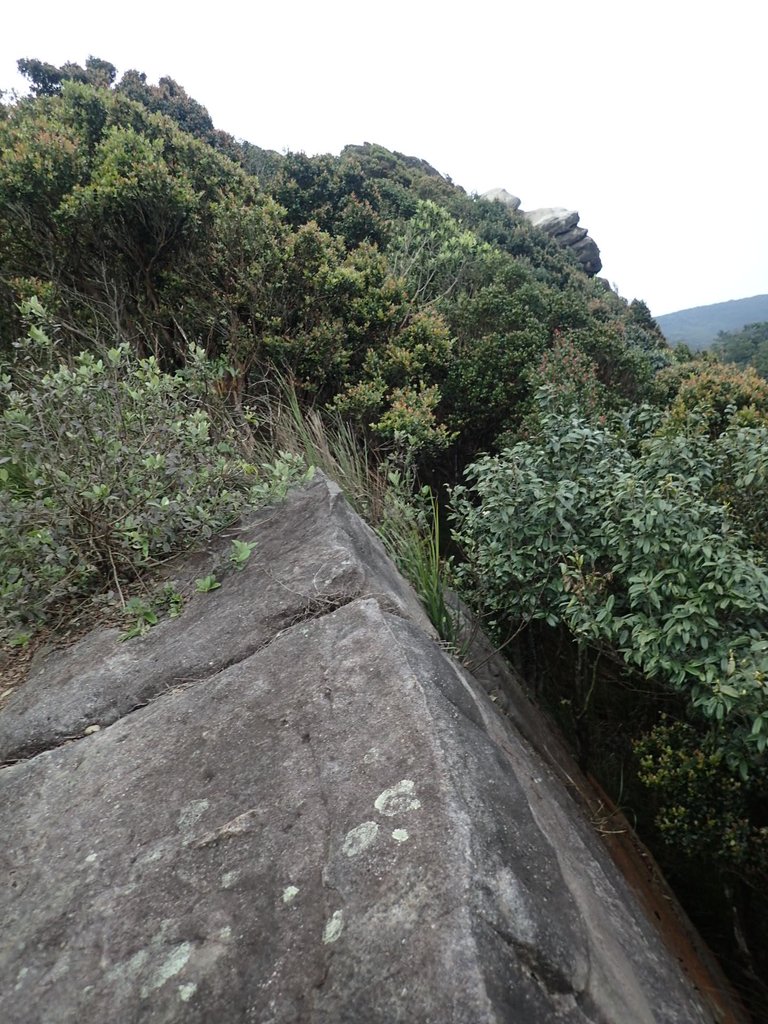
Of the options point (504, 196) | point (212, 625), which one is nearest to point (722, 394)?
point (212, 625)

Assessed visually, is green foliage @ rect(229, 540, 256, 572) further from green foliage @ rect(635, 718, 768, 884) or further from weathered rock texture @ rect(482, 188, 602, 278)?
weathered rock texture @ rect(482, 188, 602, 278)

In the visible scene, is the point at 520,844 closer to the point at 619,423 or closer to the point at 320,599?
the point at 320,599

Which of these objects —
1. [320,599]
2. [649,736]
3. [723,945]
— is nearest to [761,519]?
[649,736]

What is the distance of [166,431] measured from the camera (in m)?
3.39

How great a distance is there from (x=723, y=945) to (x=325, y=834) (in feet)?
8.56

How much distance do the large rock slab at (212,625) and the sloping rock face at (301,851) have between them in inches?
0.6

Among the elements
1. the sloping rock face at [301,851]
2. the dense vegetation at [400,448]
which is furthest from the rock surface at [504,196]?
the sloping rock face at [301,851]

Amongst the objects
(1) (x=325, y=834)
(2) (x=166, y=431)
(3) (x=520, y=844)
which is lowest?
(3) (x=520, y=844)

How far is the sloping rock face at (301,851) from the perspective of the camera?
135cm

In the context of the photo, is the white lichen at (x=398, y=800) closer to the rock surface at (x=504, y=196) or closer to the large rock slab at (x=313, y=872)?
the large rock slab at (x=313, y=872)

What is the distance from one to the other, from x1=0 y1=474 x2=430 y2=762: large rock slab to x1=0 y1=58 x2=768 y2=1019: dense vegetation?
227 millimetres

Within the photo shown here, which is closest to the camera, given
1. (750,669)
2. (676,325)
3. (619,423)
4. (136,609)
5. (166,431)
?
(750,669)

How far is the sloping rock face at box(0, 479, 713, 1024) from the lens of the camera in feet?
4.44

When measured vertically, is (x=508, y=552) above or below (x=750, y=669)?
above
